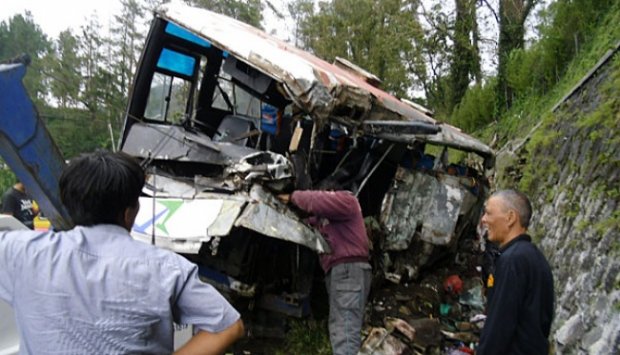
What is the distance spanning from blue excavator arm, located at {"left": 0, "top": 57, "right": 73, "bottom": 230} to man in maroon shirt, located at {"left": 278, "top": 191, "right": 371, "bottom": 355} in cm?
189

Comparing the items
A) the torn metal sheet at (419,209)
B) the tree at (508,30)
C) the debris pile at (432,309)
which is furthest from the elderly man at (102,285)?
the tree at (508,30)

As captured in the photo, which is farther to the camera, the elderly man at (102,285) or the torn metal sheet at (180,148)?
the torn metal sheet at (180,148)

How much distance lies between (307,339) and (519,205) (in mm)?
2774

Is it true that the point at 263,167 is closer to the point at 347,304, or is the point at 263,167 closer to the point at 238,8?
the point at 347,304

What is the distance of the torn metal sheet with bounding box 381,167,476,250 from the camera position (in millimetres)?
5223

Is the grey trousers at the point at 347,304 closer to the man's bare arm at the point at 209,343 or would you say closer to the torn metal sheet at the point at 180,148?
the torn metal sheet at the point at 180,148

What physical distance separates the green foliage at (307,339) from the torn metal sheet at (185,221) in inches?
58.5

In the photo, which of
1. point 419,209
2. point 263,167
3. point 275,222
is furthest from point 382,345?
point 263,167

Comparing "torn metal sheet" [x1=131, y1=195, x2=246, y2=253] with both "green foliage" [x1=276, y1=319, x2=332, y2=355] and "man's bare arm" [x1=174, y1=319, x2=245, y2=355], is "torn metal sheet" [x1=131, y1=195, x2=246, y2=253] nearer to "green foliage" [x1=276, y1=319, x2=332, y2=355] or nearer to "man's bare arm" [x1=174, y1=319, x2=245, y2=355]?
"green foliage" [x1=276, y1=319, x2=332, y2=355]

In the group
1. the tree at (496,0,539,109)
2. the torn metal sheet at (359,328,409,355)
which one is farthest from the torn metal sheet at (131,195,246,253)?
the tree at (496,0,539,109)

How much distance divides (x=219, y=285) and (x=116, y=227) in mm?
2906

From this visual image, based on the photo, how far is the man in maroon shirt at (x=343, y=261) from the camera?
3.77 m

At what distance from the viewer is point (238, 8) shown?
1011 inches

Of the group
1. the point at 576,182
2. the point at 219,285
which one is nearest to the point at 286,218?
the point at 219,285
